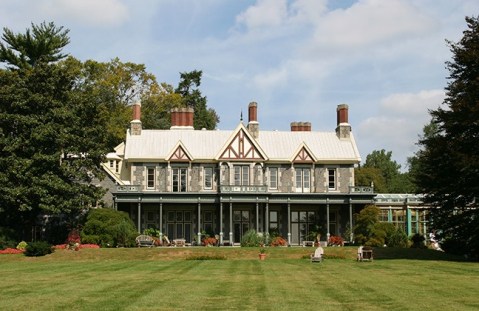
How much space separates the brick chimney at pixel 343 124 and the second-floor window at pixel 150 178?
15.3 metres

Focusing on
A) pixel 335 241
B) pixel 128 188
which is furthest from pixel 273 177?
pixel 128 188

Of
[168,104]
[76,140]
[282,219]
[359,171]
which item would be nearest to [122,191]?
[76,140]

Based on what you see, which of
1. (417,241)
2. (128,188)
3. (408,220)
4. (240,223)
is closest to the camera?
(417,241)

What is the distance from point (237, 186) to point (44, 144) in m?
14.1

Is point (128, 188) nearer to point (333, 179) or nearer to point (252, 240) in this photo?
point (252, 240)

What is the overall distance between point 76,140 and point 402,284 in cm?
2858

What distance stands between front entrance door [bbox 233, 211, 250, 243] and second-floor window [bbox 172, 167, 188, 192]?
175 inches

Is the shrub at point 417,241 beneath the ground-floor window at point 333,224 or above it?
beneath

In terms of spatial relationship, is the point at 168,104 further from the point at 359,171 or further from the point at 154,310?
the point at 154,310

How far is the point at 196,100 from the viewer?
3314 inches

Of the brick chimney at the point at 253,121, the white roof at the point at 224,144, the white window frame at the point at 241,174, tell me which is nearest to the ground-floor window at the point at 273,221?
the white window frame at the point at 241,174

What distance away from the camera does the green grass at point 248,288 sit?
1555cm

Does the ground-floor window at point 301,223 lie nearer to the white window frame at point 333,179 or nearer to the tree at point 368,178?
the white window frame at point 333,179

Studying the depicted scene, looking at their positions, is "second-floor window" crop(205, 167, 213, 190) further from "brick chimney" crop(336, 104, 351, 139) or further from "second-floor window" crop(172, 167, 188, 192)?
"brick chimney" crop(336, 104, 351, 139)
